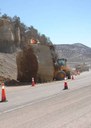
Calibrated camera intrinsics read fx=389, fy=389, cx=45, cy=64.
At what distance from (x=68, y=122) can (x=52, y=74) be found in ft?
96.7

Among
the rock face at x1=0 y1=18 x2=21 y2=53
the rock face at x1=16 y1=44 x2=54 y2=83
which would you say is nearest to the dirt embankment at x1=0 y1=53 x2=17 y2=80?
the rock face at x1=16 y1=44 x2=54 y2=83

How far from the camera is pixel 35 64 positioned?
126 feet

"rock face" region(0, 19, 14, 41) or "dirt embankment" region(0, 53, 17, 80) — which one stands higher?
"rock face" region(0, 19, 14, 41)

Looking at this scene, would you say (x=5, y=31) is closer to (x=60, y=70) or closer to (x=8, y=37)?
(x=8, y=37)

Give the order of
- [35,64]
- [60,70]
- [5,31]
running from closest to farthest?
[35,64], [60,70], [5,31]

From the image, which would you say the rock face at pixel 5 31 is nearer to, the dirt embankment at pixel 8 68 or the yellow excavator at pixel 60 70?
the dirt embankment at pixel 8 68

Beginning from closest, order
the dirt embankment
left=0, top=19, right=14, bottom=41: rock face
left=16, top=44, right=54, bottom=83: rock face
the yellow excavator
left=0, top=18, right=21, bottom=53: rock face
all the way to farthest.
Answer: left=16, top=44, right=54, bottom=83: rock face, the yellow excavator, the dirt embankment, left=0, top=18, right=21, bottom=53: rock face, left=0, top=19, right=14, bottom=41: rock face

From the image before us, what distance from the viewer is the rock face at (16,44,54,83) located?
3841 centimetres

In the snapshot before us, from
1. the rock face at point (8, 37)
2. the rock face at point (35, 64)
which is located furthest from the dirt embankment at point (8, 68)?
the rock face at point (8, 37)

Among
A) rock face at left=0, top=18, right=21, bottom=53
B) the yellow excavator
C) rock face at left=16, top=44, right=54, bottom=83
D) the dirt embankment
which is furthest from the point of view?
rock face at left=0, top=18, right=21, bottom=53

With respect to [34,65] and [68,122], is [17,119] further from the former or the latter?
[34,65]

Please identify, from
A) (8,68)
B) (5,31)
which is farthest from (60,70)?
(5,31)

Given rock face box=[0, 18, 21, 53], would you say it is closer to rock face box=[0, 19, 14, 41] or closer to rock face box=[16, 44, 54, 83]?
rock face box=[0, 19, 14, 41]

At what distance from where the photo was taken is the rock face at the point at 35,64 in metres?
38.4
